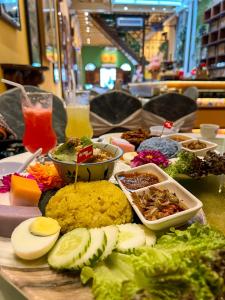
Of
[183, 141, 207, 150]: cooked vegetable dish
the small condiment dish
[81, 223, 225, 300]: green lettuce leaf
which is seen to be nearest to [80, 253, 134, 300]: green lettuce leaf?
[81, 223, 225, 300]: green lettuce leaf

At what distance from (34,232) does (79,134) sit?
1035 millimetres

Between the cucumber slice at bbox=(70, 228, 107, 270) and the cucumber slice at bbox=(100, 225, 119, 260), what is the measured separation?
0.01 meters

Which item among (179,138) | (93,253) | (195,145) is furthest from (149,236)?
(179,138)

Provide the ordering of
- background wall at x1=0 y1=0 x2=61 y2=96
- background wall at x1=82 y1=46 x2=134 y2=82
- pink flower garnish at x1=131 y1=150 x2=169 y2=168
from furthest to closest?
1. background wall at x1=82 y1=46 x2=134 y2=82
2. background wall at x1=0 y1=0 x2=61 y2=96
3. pink flower garnish at x1=131 y1=150 x2=169 y2=168

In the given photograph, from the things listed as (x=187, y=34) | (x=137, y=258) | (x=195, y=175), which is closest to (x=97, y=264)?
(x=137, y=258)

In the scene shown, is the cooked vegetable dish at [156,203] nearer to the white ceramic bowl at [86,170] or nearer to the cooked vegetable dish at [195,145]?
the white ceramic bowl at [86,170]

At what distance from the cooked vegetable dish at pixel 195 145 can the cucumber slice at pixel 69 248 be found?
84 cm

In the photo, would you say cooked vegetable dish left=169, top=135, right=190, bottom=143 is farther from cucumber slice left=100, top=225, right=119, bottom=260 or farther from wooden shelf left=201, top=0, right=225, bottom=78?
wooden shelf left=201, top=0, right=225, bottom=78

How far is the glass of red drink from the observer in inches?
53.7

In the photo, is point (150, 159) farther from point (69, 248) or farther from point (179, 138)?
point (69, 248)

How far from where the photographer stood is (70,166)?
88 cm

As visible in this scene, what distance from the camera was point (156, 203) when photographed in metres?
0.78

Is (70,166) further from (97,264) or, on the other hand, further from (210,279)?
(210,279)

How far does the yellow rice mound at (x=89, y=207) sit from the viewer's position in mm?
708
